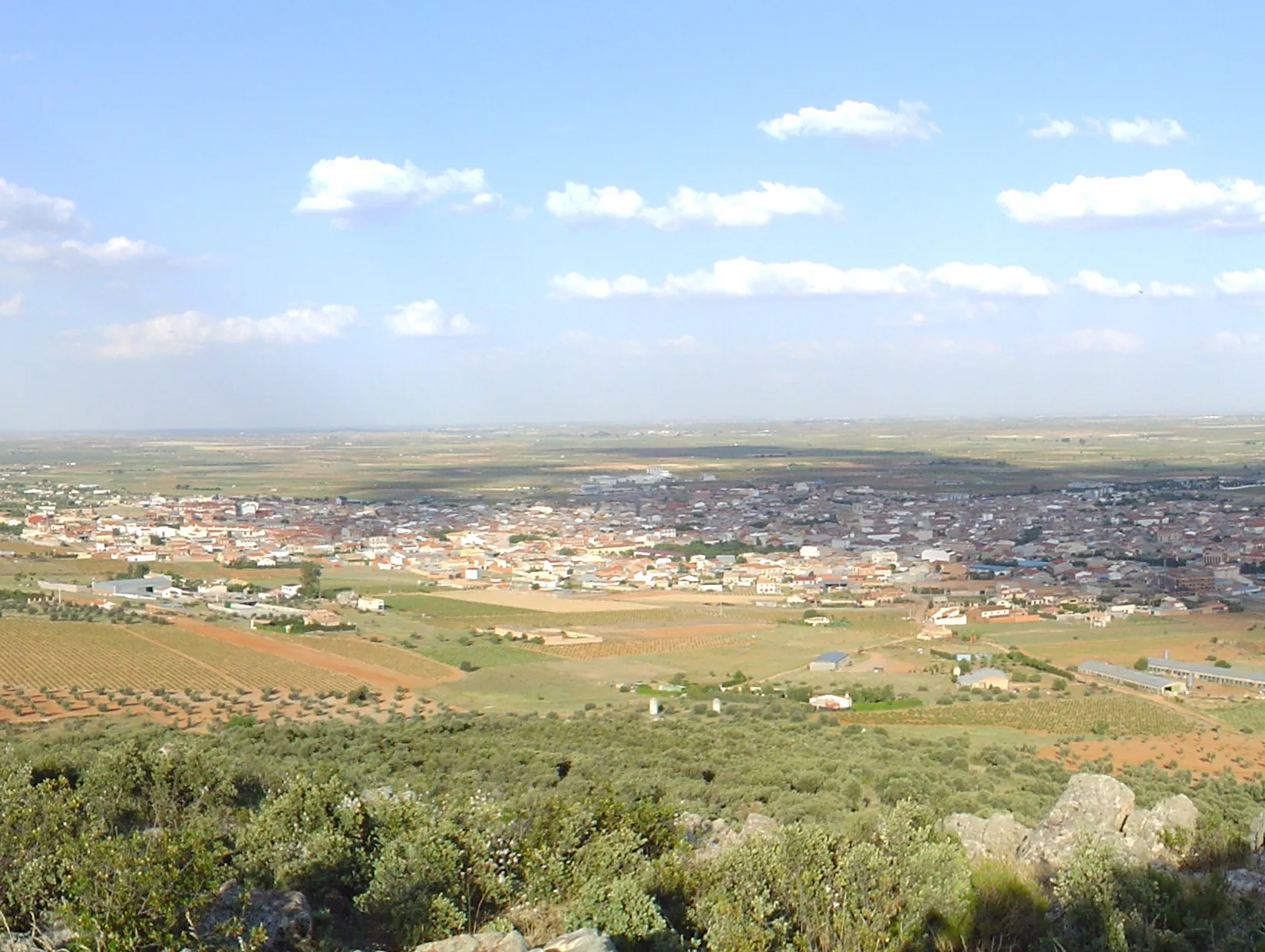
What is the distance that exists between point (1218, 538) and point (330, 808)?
65.7m

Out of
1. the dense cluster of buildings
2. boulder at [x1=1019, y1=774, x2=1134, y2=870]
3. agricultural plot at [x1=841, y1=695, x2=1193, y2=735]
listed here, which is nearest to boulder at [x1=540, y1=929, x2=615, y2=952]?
boulder at [x1=1019, y1=774, x2=1134, y2=870]

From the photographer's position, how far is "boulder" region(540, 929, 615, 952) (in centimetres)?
710

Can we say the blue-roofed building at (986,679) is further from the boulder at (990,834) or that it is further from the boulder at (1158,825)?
the boulder at (990,834)

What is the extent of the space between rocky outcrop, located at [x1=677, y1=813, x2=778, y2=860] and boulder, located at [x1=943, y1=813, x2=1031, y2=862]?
6.95 feet

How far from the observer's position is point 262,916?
8.30 metres

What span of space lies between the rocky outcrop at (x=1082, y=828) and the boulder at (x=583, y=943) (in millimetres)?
5109

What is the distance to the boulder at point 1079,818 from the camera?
11180 millimetres

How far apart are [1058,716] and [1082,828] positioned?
14.5 m

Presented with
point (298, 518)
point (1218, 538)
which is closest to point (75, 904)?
point (1218, 538)

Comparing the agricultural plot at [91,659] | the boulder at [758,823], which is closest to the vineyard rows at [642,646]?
the agricultural plot at [91,659]

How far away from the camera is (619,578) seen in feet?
177

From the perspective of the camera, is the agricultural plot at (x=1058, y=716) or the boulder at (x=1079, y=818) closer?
the boulder at (x=1079, y=818)

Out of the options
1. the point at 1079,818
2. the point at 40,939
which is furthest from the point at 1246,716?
the point at 40,939

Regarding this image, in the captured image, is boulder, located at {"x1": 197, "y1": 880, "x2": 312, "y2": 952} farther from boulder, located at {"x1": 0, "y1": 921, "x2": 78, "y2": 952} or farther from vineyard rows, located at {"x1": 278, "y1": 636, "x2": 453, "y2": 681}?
vineyard rows, located at {"x1": 278, "y1": 636, "x2": 453, "y2": 681}
